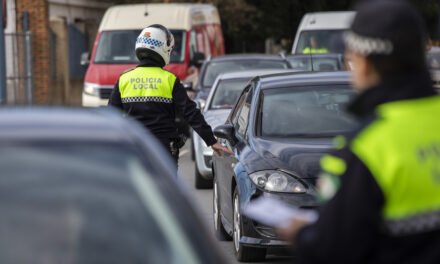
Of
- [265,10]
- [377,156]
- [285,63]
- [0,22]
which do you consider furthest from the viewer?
[265,10]

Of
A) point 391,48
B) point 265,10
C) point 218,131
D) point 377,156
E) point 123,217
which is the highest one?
point 391,48

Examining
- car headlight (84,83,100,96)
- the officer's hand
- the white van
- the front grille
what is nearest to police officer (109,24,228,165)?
the officer's hand

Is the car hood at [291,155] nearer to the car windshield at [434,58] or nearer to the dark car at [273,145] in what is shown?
the dark car at [273,145]

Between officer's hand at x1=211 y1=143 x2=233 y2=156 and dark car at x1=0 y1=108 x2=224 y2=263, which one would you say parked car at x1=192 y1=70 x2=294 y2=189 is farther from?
dark car at x1=0 y1=108 x2=224 y2=263

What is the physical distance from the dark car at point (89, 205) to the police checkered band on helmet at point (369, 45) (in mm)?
719

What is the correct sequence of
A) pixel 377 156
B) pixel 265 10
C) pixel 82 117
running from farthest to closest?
pixel 265 10 < pixel 82 117 < pixel 377 156

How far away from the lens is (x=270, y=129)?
9359 mm

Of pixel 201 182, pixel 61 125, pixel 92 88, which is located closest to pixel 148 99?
pixel 61 125

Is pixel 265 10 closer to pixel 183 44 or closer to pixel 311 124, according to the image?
pixel 183 44

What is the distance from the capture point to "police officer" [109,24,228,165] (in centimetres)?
869

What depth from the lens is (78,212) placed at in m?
3.62

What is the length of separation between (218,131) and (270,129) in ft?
1.66

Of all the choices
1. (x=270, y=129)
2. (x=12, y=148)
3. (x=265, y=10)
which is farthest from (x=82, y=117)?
(x=265, y=10)

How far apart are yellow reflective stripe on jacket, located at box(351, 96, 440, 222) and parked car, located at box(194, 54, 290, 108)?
49.2 feet
